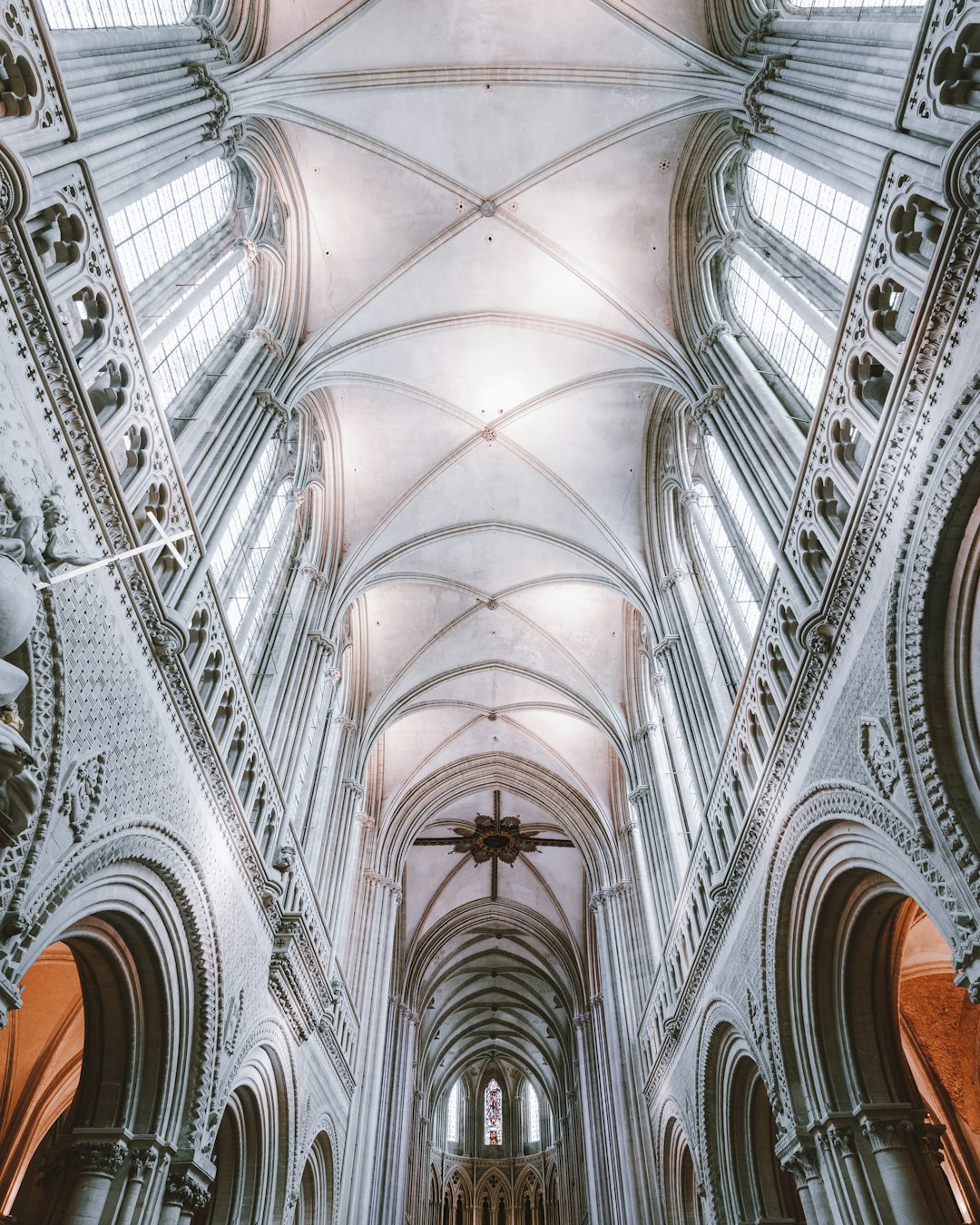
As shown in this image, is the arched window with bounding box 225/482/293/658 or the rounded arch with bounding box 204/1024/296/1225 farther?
the arched window with bounding box 225/482/293/658

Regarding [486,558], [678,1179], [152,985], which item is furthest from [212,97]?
[678,1179]

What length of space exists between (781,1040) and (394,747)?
1695 centimetres

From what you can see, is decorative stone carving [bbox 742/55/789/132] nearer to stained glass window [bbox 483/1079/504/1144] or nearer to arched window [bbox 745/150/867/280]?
arched window [bbox 745/150/867/280]

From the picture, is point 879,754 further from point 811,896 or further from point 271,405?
point 271,405

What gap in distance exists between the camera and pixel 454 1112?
1816 inches

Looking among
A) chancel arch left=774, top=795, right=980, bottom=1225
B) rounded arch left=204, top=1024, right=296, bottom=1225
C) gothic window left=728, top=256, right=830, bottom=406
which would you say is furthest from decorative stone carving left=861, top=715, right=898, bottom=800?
rounded arch left=204, top=1024, right=296, bottom=1225

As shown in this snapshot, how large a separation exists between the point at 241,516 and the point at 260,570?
45.4 inches

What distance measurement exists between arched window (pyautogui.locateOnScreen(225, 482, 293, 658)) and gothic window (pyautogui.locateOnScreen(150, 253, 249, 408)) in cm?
302

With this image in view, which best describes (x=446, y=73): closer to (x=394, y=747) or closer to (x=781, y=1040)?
(x=781, y=1040)

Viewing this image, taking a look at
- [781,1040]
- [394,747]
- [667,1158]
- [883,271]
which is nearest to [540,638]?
[394,747]

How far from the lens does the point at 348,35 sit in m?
13.6

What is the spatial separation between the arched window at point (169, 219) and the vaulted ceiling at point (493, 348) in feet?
4.53

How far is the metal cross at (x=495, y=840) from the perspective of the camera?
2969 cm

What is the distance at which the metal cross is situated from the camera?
97.4ft
